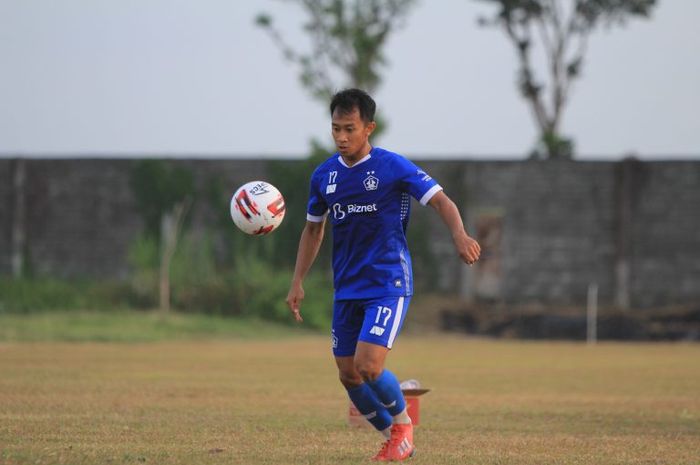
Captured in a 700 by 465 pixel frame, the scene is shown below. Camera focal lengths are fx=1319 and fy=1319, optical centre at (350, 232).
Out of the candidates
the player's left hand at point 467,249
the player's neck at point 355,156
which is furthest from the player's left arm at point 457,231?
the player's neck at point 355,156

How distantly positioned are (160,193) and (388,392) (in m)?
29.4

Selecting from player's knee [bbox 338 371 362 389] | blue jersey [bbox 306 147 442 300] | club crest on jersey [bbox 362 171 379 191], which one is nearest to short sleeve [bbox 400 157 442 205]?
blue jersey [bbox 306 147 442 300]

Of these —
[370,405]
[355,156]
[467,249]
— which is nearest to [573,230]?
[370,405]

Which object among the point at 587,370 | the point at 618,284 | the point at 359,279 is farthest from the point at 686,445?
the point at 618,284

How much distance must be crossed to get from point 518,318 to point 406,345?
507 centimetres

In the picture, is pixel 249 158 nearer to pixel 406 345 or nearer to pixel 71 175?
pixel 71 175

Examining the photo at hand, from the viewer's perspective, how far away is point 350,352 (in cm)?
875

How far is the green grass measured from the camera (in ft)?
91.4

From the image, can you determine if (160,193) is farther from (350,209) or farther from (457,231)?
(457,231)

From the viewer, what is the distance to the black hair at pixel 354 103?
858 centimetres

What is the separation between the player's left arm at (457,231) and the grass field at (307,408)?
1.51 metres

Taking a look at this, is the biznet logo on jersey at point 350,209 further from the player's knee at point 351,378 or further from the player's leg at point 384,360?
the player's knee at point 351,378

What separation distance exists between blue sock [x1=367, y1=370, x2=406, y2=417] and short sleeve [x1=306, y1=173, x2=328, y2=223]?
1.20 m

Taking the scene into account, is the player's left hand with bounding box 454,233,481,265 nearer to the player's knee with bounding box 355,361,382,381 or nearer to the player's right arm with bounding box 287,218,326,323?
the player's knee with bounding box 355,361,382,381
